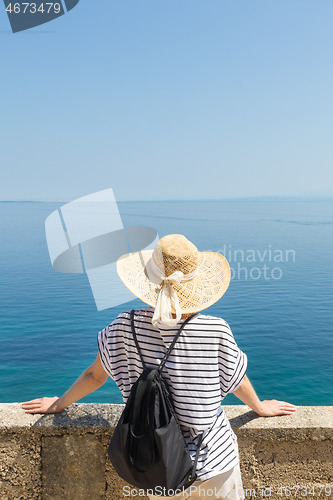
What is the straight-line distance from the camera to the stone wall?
6.56 feet

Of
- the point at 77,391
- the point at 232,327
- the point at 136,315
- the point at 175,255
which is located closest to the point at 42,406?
the point at 77,391

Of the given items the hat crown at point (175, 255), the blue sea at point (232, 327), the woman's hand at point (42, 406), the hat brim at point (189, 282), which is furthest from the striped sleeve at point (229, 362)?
the blue sea at point (232, 327)

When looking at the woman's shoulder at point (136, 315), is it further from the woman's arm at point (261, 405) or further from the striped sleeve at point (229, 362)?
the woman's arm at point (261, 405)

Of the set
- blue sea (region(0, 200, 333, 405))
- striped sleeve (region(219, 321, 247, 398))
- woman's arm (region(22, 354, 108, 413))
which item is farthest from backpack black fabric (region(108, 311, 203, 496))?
blue sea (region(0, 200, 333, 405))

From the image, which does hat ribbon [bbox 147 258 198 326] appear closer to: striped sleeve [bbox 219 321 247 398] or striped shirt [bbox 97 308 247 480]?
striped shirt [bbox 97 308 247 480]

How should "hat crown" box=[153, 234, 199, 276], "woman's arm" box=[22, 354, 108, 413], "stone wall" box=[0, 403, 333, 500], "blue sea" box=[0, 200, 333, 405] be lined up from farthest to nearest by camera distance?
"blue sea" box=[0, 200, 333, 405]
"stone wall" box=[0, 403, 333, 500]
"woman's arm" box=[22, 354, 108, 413]
"hat crown" box=[153, 234, 199, 276]

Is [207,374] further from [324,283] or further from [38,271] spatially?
[38,271]

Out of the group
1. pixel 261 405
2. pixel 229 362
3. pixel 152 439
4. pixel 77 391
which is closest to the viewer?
pixel 152 439

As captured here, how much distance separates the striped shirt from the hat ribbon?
0.04m

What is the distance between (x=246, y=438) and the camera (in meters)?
1.99

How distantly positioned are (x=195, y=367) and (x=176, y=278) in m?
0.29

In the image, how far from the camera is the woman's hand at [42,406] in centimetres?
204

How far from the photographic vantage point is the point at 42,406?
206cm

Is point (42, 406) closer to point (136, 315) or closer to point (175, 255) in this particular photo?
point (136, 315)
